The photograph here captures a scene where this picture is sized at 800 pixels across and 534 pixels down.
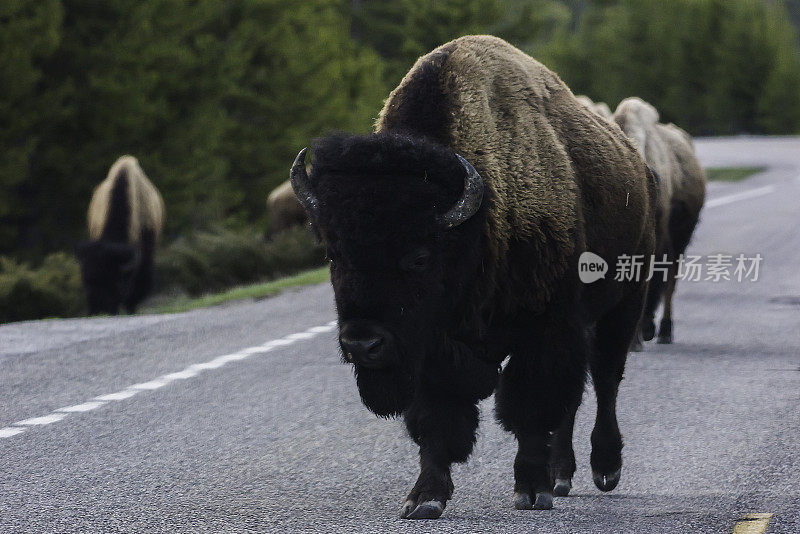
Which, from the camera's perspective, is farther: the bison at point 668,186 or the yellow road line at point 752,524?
the bison at point 668,186

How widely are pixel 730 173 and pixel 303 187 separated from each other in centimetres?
3676

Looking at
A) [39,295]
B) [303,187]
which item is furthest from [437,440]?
[39,295]

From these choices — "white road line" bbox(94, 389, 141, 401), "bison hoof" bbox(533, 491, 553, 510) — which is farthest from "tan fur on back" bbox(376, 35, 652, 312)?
"white road line" bbox(94, 389, 141, 401)

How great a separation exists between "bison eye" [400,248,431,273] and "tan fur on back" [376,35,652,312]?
1.37ft

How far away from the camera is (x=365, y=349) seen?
5441 millimetres

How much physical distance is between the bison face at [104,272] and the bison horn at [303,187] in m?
14.2

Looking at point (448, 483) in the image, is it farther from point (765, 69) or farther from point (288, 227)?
point (765, 69)

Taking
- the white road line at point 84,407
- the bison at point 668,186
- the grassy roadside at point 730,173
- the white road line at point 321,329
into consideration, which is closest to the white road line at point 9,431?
the white road line at point 84,407

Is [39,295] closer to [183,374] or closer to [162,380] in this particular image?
[183,374]

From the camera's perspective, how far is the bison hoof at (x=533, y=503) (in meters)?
6.22

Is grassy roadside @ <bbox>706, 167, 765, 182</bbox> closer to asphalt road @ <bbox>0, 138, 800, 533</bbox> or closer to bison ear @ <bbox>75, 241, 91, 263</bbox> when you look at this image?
bison ear @ <bbox>75, 241, 91, 263</bbox>

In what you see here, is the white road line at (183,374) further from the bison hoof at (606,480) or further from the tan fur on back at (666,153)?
the bison hoof at (606,480)

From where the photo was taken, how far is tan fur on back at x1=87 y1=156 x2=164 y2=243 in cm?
2119

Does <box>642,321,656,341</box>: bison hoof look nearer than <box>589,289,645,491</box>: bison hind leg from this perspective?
No
